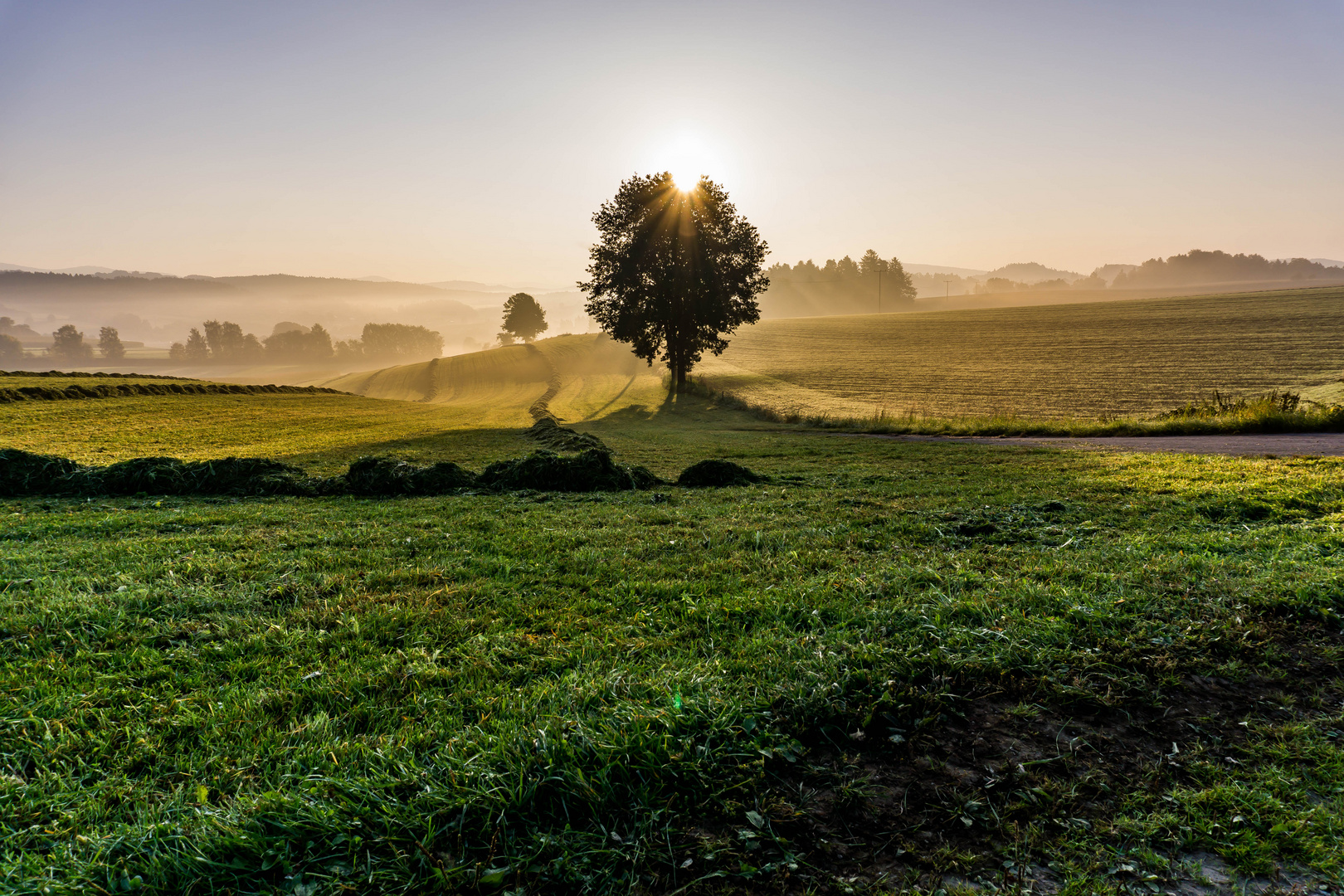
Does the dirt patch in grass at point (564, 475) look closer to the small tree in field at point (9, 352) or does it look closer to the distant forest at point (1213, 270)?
the distant forest at point (1213, 270)

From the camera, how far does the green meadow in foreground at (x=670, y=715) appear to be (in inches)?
91.2

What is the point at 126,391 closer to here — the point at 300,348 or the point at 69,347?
the point at 300,348

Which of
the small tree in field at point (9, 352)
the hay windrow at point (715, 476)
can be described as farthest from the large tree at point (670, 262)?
the small tree in field at point (9, 352)

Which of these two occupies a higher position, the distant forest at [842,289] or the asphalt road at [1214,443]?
the distant forest at [842,289]

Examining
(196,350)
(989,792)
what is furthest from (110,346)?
(989,792)

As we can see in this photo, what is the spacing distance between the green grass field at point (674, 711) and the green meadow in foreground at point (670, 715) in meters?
0.02

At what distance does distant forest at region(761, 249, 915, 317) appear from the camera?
162 metres

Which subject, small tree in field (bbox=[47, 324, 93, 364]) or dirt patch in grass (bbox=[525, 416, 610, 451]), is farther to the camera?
small tree in field (bbox=[47, 324, 93, 364])

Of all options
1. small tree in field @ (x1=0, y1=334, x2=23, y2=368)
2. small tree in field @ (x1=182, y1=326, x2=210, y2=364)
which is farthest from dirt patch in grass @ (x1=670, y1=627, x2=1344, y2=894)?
small tree in field @ (x1=0, y1=334, x2=23, y2=368)

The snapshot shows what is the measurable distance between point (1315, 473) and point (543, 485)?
12277 mm

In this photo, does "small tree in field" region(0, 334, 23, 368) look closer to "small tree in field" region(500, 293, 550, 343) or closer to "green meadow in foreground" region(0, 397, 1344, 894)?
"small tree in field" region(500, 293, 550, 343)

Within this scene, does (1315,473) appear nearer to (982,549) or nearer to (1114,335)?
(982,549)

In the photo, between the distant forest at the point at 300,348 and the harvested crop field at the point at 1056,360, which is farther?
the distant forest at the point at 300,348

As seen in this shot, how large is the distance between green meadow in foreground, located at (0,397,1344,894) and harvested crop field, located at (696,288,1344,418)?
2834 centimetres
